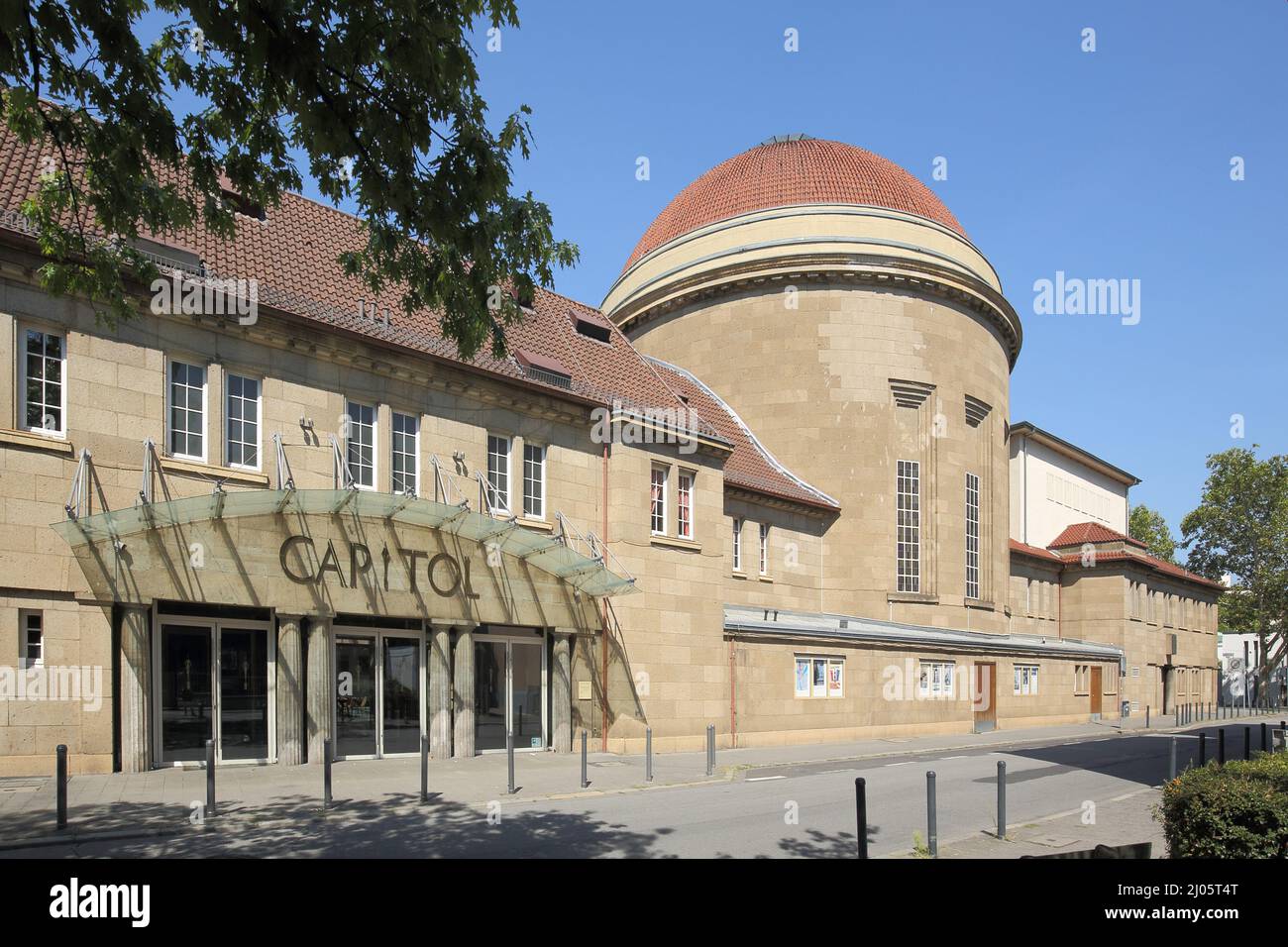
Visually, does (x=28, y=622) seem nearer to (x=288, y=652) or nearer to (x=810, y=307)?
(x=288, y=652)

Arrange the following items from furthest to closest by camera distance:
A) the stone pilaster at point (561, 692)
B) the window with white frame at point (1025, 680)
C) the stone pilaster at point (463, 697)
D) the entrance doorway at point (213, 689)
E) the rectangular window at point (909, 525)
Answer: the window with white frame at point (1025, 680), the rectangular window at point (909, 525), the stone pilaster at point (561, 692), the stone pilaster at point (463, 697), the entrance doorway at point (213, 689)

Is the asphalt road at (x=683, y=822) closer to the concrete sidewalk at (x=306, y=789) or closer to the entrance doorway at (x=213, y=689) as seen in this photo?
the concrete sidewalk at (x=306, y=789)

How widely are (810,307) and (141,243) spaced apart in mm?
25834

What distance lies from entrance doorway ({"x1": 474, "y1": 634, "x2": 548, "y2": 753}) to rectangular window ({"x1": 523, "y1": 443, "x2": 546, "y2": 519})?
2.86 meters

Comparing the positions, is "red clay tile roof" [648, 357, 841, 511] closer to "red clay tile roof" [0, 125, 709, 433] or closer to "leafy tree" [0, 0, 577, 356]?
"red clay tile roof" [0, 125, 709, 433]

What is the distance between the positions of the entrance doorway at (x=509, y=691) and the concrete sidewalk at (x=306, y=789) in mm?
622

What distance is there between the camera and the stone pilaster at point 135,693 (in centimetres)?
1530

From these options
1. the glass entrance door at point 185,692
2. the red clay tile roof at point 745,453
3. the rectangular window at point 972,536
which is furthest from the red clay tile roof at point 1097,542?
the glass entrance door at point 185,692

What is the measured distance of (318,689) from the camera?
1784cm

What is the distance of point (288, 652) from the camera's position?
17500 mm

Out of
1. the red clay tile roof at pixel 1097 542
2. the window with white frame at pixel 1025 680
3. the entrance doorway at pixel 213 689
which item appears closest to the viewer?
the entrance doorway at pixel 213 689

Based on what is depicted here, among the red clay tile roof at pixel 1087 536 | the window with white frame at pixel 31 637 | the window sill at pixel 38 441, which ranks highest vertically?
the window sill at pixel 38 441

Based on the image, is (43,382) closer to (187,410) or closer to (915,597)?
(187,410)
